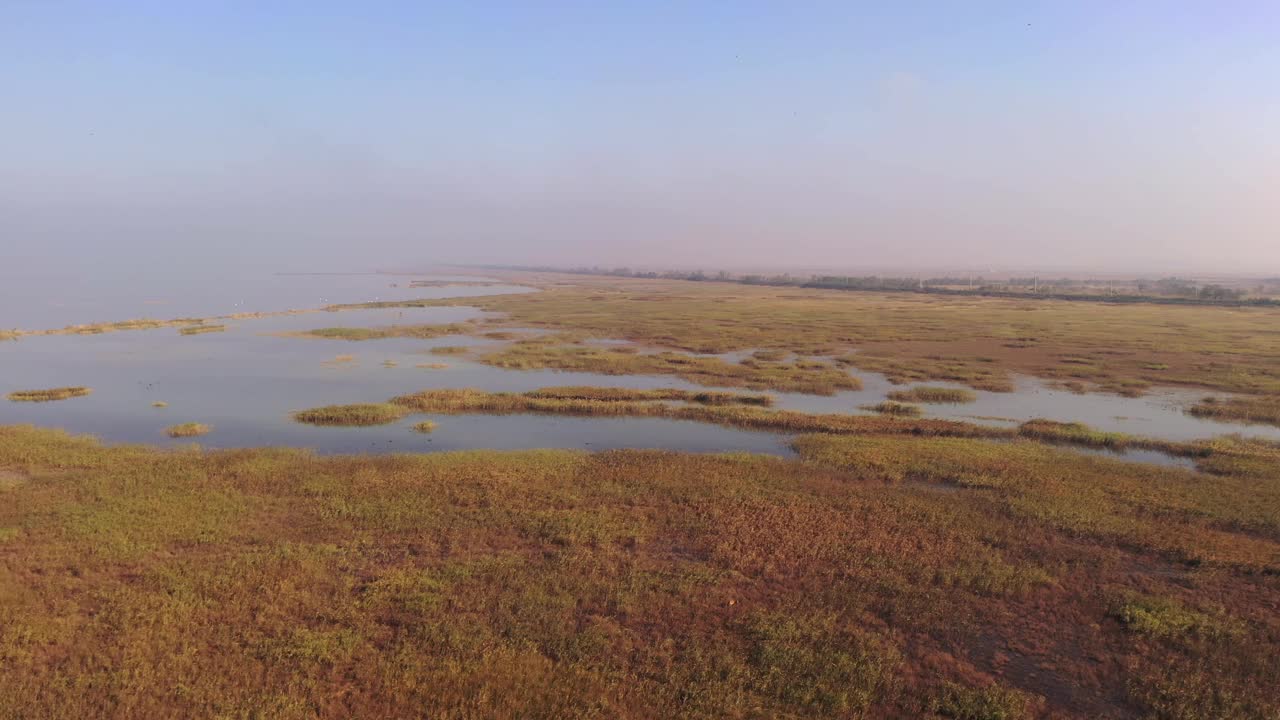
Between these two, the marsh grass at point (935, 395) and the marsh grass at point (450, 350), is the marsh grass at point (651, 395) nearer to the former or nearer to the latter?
the marsh grass at point (935, 395)

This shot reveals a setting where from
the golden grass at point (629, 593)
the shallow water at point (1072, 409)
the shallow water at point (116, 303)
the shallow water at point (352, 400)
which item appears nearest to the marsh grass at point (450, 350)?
the shallow water at point (352, 400)

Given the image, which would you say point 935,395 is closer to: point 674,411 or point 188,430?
point 674,411

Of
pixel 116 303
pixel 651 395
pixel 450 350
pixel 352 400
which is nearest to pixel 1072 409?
pixel 651 395

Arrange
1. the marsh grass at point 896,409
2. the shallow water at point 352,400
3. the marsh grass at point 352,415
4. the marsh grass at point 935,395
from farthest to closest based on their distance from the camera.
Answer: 1. the marsh grass at point 935,395
2. the marsh grass at point 896,409
3. the marsh grass at point 352,415
4. the shallow water at point 352,400

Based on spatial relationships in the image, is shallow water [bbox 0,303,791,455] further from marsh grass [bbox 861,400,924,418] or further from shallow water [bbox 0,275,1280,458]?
marsh grass [bbox 861,400,924,418]

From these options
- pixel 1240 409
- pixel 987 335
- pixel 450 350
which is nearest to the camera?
pixel 1240 409

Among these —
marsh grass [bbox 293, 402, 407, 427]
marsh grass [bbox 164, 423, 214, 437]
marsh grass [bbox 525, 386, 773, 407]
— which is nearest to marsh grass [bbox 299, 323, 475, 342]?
marsh grass [bbox 525, 386, 773, 407]

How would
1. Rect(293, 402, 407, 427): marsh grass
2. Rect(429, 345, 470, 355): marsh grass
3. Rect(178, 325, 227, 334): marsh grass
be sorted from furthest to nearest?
Rect(178, 325, 227, 334): marsh grass, Rect(429, 345, 470, 355): marsh grass, Rect(293, 402, 407, 427): marsh grass
